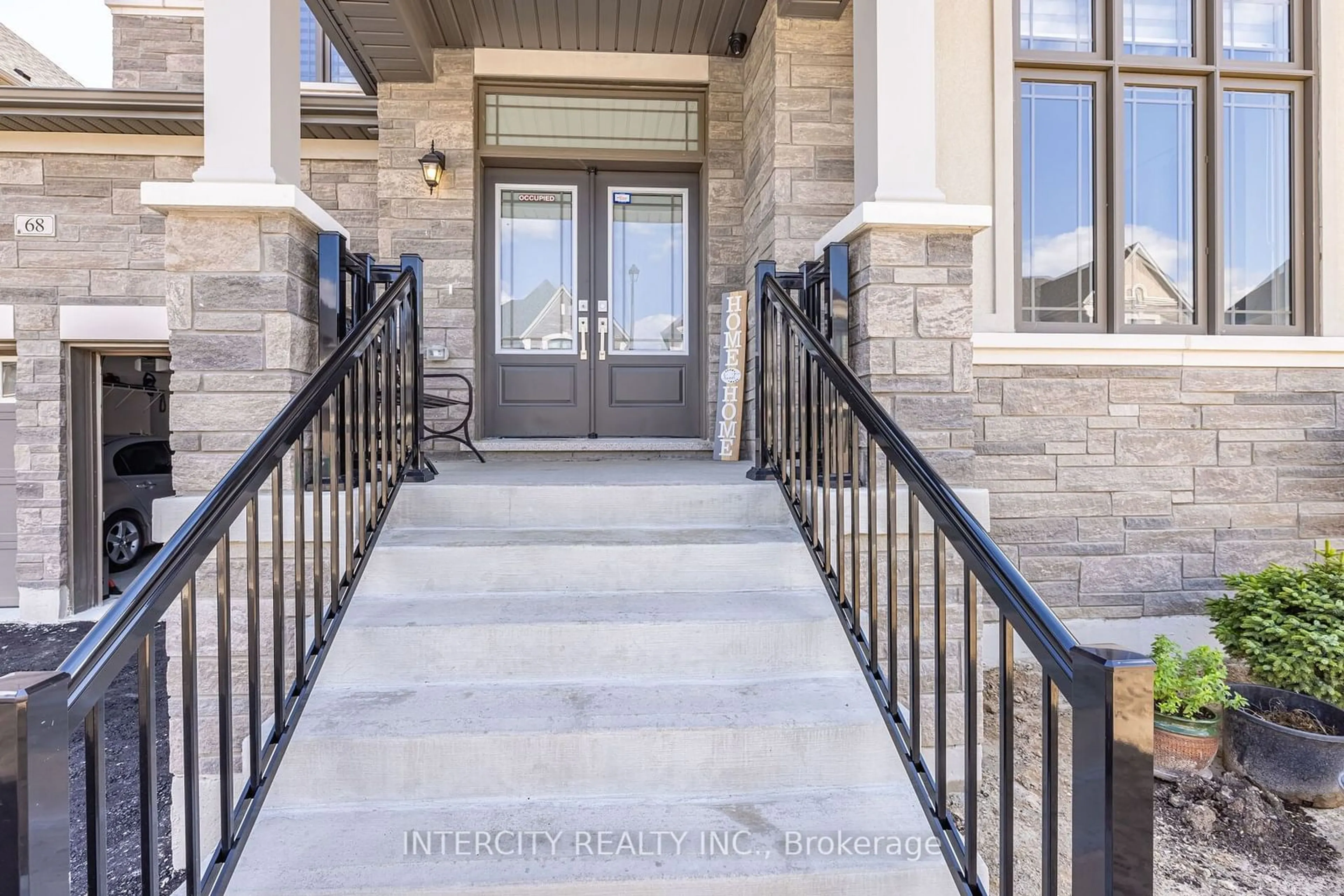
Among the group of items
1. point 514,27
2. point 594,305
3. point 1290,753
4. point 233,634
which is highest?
point 514,27

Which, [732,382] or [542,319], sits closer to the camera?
[732,382]

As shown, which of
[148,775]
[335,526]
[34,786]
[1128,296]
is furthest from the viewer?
[1128,296]

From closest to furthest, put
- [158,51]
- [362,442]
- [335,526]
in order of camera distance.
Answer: [335,526]
[362,442]
[158,51]

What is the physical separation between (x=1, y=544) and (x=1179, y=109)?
7.79 metres

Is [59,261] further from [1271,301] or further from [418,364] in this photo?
[1271,301]

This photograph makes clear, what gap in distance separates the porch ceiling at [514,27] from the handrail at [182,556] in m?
2.47

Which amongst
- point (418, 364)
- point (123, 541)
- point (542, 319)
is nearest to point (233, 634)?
point (418, 364)

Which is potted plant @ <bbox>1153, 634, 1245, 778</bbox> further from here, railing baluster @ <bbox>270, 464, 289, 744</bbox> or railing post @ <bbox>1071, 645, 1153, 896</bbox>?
railing baluster @ <bbox>270, 464, 289, 744</bbox>

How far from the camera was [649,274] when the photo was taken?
180 inches

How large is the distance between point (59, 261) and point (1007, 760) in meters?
6.10

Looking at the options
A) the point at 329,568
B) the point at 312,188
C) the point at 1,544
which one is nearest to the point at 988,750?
the point at 329,568

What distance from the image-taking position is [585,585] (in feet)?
7.50

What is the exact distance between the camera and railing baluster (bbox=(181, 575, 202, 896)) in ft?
4.28

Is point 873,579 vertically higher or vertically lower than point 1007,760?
higher
